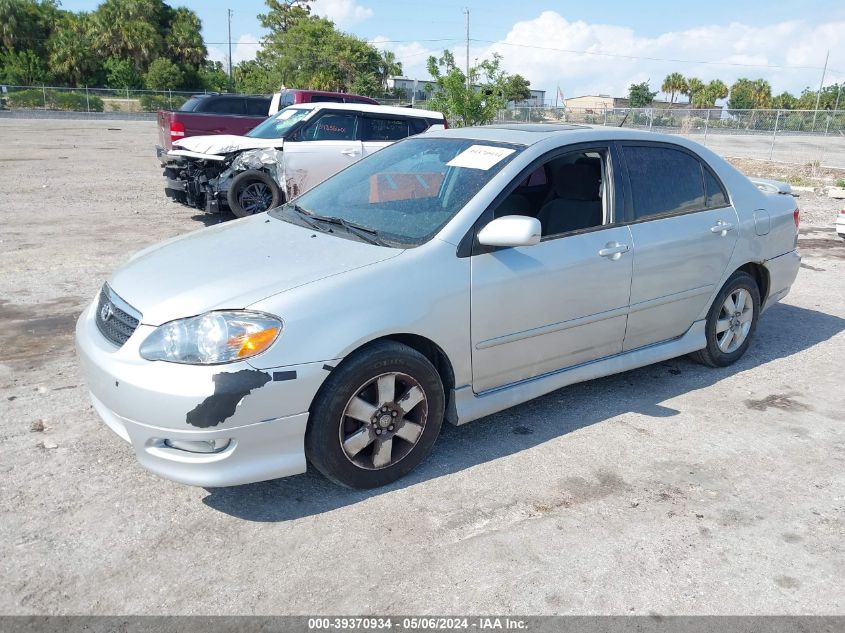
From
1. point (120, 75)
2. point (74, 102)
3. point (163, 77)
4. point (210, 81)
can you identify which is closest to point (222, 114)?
point (74, 102)

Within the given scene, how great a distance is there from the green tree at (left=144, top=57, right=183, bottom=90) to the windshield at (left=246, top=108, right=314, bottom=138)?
4752 cm

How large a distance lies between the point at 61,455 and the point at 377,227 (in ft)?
6.64

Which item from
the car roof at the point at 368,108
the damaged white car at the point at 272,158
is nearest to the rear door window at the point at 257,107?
the car roof at the point at 368,108

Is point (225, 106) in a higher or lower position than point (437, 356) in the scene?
higher

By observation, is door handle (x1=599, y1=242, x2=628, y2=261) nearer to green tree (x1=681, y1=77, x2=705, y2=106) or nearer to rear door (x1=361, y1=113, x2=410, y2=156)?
rear door (x1=361, y1=113, x2=410, y2=156)

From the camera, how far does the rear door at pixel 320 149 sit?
977 centimetres

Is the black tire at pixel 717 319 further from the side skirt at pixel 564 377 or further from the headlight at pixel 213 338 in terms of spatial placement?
the headlight at pixel 213 338

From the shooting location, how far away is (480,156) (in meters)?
3.97

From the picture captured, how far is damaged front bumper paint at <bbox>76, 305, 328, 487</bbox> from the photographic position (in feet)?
9.41

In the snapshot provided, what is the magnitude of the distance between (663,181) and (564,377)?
59.1 inches

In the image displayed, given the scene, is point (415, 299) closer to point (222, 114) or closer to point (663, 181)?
point (663, 181)

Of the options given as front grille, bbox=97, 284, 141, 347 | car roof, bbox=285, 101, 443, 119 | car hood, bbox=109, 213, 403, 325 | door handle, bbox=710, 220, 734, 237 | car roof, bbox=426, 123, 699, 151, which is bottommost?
front grille, bbox=97, 284, 141, 347

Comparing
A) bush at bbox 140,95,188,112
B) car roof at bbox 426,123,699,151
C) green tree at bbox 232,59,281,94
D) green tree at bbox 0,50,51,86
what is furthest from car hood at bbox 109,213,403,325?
green tree at bbox 0,50,51,86

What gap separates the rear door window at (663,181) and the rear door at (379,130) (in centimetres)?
614
